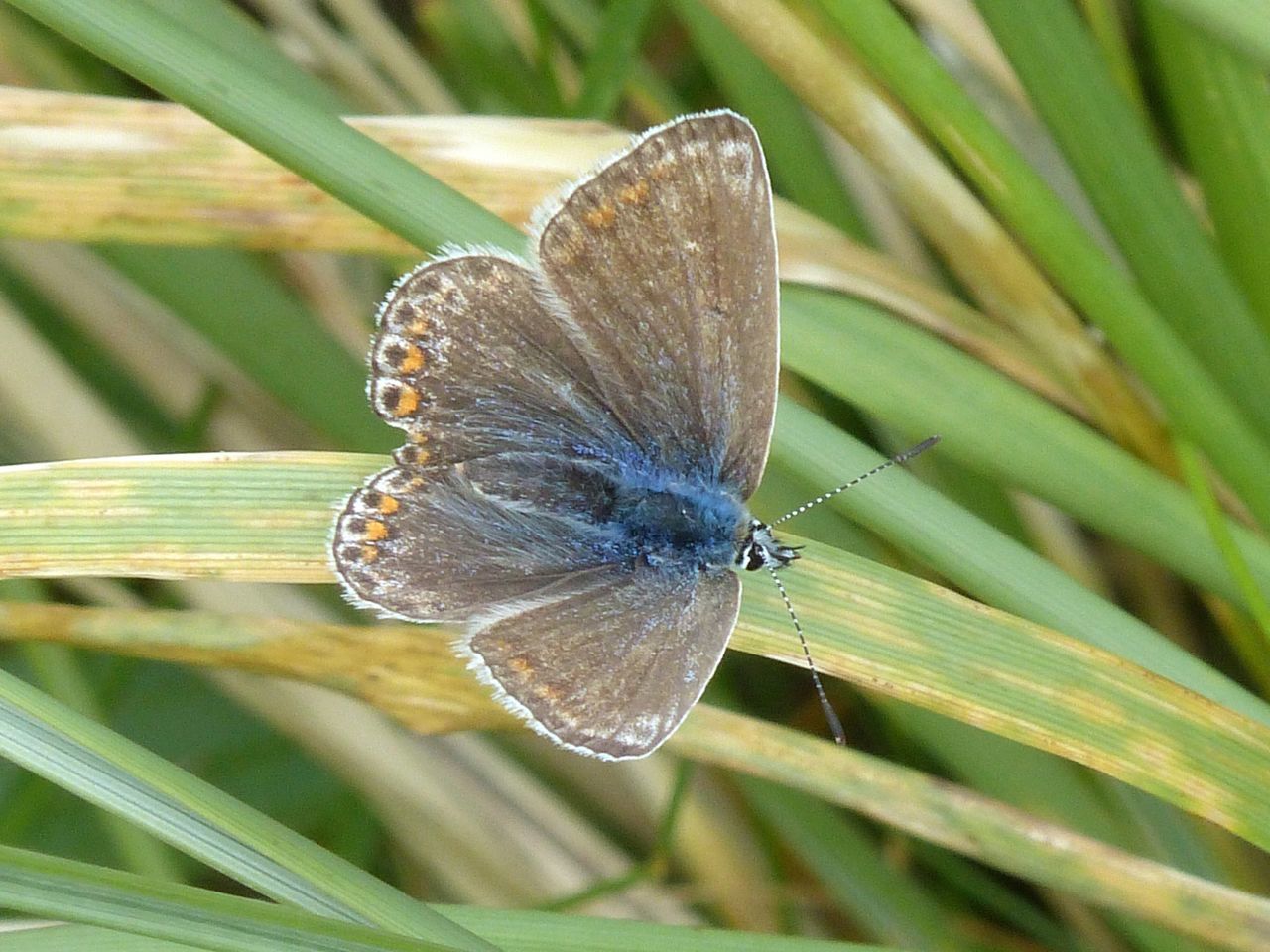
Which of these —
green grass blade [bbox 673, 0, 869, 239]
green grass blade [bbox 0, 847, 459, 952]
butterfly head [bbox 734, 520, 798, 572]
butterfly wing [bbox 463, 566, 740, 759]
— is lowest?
green grass blade [bbox 0, 847, 459, 952]

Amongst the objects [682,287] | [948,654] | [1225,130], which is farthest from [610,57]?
[948,654]

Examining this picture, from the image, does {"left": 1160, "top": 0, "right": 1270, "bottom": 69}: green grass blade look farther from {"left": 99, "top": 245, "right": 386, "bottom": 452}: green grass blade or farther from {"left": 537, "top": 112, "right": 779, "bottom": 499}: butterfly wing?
{"left": 99, "top": 245, "right": 386, "bottom": 452}: green grass blade

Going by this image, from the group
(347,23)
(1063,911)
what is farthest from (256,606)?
(1063,911)

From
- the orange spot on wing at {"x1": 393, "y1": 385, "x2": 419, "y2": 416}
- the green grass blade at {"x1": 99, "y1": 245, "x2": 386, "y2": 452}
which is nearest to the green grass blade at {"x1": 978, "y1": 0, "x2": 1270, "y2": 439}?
the orange spot on wing at {"x1": 393, "y1": 385, "x2": 419, "y2": 416}

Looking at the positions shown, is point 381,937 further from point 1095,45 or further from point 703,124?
point 1095,45

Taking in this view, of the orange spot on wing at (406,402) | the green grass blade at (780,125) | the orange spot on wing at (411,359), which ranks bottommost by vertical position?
the orange spot on wing at (406,402)

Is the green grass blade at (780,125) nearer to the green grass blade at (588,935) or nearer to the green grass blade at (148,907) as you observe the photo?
the green grass blade at (588,935)

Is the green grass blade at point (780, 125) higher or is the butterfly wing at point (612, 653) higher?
the green grass blade at point (780, 125)

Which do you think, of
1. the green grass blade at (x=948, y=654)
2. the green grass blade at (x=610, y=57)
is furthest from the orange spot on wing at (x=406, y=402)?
the green grass blade at (x=610, y=57)
